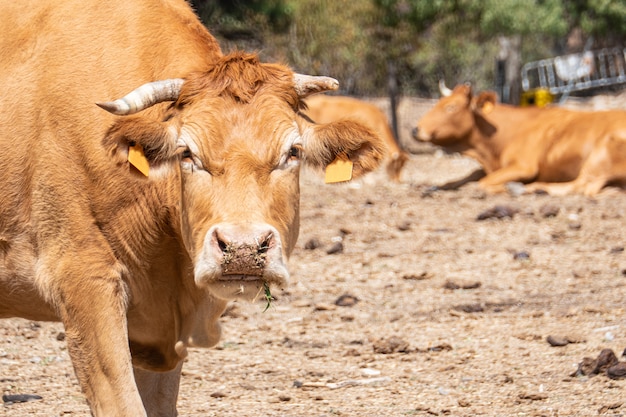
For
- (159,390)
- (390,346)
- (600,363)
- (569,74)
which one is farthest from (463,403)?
(569,74)

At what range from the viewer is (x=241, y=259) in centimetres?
393

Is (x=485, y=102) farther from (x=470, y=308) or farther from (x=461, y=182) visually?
(x=470, y=308)

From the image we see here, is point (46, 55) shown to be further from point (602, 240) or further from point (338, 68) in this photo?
point (338, 68)

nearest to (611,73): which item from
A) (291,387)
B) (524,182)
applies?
Result: (524,182)

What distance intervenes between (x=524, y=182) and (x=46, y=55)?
11.6 m

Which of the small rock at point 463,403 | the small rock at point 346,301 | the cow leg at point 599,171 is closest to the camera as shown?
the small rock at point 463,403

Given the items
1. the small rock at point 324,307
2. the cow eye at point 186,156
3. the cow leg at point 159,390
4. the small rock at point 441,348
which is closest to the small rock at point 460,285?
the small rock at point 324,307

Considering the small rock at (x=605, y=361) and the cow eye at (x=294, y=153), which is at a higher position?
the cow eye at (x=294, y=153)

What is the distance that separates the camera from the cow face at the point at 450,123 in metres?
17.1

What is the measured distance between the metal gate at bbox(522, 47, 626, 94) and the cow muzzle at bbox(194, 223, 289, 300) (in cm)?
2475

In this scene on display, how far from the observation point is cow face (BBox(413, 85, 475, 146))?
17141mm

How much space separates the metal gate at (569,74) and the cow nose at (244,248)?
2479 centimetres

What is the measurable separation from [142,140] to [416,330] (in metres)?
3.39

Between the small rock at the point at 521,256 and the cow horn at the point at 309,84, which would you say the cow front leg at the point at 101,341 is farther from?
the small rock at the point at 521,256
